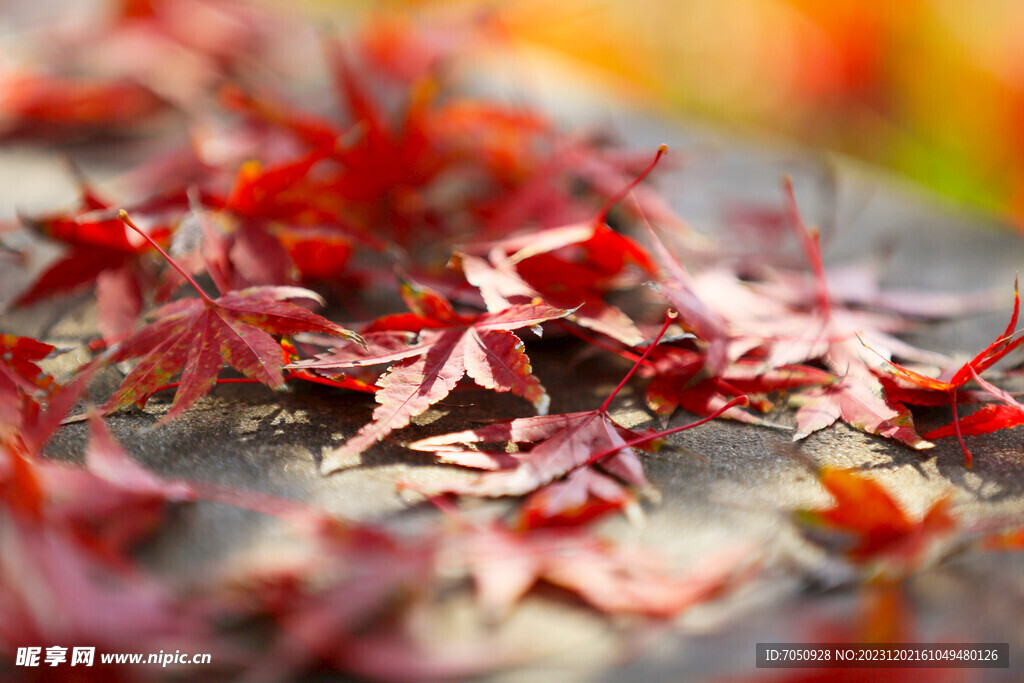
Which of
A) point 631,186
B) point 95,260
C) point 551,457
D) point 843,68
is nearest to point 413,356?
point 551,457

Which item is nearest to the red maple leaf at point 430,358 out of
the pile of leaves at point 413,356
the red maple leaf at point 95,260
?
the pile of leaves at point 413,356

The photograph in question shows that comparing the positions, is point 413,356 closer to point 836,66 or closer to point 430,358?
point 430,358

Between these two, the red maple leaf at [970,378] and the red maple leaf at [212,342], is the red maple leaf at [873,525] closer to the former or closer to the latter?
the red maple leaf at [970,378]

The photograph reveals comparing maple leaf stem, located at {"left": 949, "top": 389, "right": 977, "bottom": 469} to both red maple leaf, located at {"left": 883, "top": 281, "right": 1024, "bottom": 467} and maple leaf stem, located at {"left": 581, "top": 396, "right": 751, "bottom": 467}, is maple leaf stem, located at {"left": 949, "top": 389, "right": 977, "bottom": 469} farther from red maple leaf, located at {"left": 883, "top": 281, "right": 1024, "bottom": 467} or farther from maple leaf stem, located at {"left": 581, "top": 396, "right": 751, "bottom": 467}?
maple leaf stem, located at {"left": 581, "top": 396, "right": 751, "bottom": 467}

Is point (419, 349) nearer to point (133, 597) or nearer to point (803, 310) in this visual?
point (133, 597)

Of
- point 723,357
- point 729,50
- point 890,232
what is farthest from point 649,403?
point 729,50
